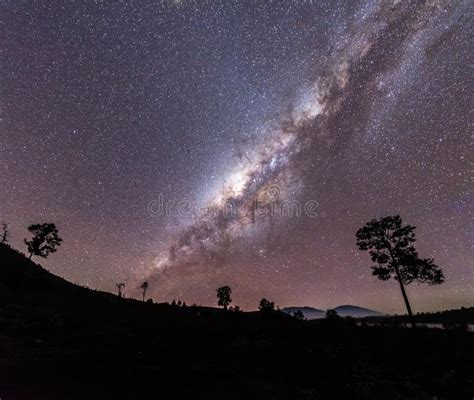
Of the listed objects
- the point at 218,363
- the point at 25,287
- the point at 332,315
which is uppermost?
the point at 25,287

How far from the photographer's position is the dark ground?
11.1 m

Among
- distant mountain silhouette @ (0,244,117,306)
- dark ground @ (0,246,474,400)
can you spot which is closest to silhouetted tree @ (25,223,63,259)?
distant mountain silhouette @ (0,244,117,306)

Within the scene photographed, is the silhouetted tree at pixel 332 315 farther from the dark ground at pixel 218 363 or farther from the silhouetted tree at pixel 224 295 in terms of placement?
the silhouetted tree at pixel 224 295

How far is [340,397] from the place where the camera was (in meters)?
11.6

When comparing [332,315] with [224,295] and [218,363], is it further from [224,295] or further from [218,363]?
[224,295]

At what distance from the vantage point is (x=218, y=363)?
15.9m

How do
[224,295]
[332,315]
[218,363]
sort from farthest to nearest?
[224,295] → [332,315] → [218,363]

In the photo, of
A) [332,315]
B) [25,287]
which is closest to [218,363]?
[332,315]

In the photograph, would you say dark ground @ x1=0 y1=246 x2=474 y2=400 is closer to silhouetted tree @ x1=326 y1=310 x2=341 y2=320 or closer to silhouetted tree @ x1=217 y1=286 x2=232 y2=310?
silhouetted tree @ x1=326 y1=310 x2=341 y2=320

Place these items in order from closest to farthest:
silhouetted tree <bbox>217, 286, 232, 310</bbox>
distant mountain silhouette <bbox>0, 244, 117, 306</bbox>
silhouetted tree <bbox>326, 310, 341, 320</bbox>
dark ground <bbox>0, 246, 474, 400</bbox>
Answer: dark ground <bbox>0, 246, 474, 400</bbox> → silhouetted tree <bbox>326, 310, 341, 320</bbox> → distant mountain silhouette <bbox>0, 244, 117, 306</bbox> → silhouetted tree <bbox>217, 286, 232, 310</bbox>

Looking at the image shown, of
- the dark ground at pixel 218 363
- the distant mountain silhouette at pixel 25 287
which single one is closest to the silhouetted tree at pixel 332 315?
the dark ground at pixel 218 363

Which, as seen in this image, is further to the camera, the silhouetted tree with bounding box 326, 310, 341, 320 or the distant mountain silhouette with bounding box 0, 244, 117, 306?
the distant mountain silhouette with bounding box 0, 244, 117, 306

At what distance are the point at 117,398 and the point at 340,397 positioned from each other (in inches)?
315

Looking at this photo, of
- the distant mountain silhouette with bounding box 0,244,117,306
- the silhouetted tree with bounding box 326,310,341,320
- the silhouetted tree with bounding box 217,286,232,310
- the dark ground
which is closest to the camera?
the dark ground
